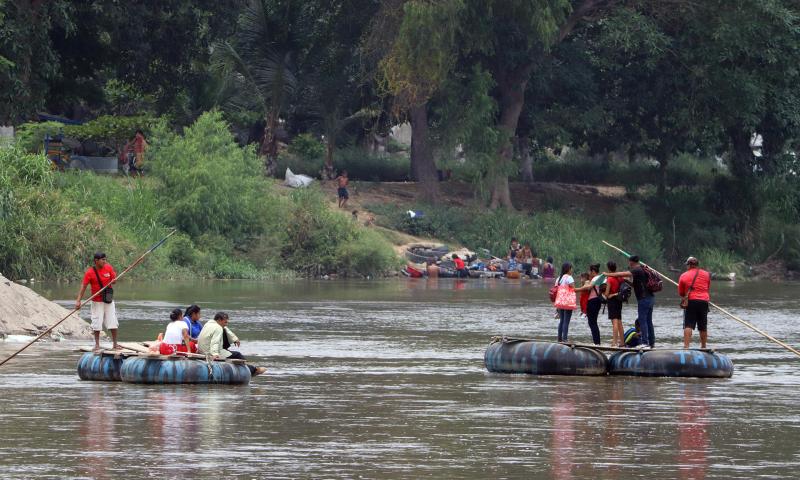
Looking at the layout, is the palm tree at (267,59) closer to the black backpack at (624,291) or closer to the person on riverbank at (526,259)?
the person on riverbank at (526,259)

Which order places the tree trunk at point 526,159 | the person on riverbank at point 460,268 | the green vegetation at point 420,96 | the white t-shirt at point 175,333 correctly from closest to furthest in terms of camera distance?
the white t-shirt at point 175,333 < the green vegetation at point 420,96 < the person on riverbank at point 460,268 < the tree trunk at point 526,159

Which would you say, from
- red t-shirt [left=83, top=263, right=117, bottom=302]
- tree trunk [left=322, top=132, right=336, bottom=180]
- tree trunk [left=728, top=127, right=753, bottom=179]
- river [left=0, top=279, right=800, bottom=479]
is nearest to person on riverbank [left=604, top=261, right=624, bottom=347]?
river [left=0, top=279, right=800, bottom=479]

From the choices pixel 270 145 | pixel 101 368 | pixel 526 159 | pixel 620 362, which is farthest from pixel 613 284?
pixel 526 159

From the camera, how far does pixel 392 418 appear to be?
18.4m

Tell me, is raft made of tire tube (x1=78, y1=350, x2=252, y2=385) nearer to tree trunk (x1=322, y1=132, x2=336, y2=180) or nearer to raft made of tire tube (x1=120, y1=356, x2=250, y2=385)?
raft made of tire tube (x1=120, y1=356, x2=250, y2=385)

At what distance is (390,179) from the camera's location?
221 ft

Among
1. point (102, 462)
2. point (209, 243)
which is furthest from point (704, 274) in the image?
point (209, 243)

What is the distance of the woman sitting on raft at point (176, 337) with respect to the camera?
21.6m

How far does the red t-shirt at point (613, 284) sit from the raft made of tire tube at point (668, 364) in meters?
1.36

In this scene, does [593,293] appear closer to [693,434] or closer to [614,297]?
[614,297]

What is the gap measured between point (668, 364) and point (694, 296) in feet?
5.85

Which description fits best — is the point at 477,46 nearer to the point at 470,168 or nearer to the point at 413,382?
the point at 470,168

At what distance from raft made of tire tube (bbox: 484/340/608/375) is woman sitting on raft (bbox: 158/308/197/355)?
15.2 feet

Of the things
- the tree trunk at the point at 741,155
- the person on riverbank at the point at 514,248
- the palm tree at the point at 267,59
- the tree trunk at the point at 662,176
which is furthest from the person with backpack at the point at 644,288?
the tree trunk at the point at 662,176
